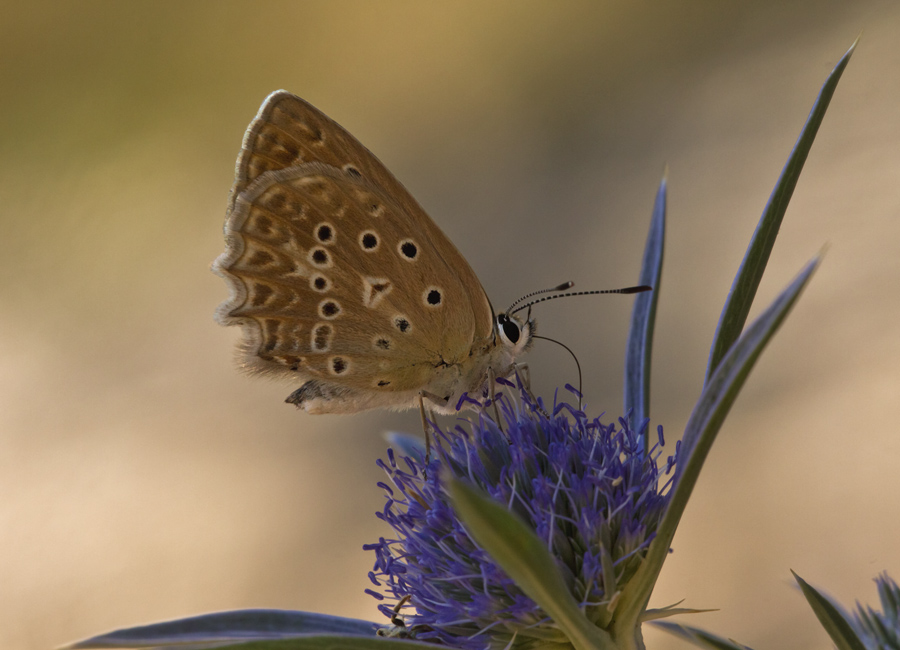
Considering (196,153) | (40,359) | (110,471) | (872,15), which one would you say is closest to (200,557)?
(110,471)

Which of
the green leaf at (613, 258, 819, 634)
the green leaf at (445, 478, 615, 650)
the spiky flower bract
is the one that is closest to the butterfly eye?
the spiky flower bract

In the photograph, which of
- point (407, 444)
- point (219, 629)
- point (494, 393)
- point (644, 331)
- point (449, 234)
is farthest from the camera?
point (449, 234)

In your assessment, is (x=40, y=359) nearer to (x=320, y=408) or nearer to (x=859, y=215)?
(x=320, y=408)

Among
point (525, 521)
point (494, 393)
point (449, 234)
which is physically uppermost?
point (449, 234)

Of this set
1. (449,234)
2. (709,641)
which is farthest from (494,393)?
(449,234)

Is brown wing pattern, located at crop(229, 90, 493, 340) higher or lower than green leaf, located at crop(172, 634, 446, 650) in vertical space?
higher

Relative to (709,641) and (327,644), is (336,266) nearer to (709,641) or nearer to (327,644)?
(327,644)

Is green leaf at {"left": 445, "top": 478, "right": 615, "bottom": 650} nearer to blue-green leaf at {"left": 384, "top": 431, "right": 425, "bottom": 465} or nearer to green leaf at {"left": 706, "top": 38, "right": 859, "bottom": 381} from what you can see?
green leaf at {"left": 706, "top": 38, "right": 859, "bottom": 381}
